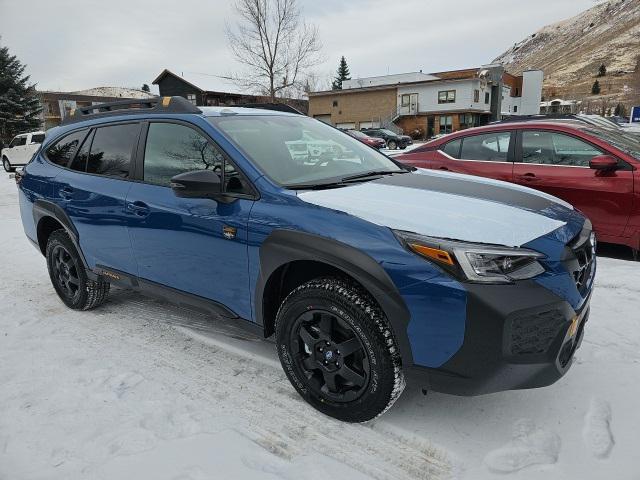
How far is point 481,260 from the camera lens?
6.63ft

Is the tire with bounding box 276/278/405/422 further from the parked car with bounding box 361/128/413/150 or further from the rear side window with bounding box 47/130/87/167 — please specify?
the parked car with bounding box 361/128/413/150

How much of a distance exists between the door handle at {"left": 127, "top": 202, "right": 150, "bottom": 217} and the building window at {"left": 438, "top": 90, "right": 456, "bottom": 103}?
155ft

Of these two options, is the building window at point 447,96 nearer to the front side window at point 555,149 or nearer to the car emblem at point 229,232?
the front side window at point 555,149

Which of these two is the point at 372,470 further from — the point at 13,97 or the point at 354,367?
the point at 13,97

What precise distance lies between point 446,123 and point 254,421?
4818 cm

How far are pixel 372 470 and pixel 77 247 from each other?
2.98m

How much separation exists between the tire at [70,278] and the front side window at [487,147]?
176 inches

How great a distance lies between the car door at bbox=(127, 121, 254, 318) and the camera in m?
2.71

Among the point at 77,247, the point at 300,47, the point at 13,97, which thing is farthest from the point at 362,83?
the point at 77,247

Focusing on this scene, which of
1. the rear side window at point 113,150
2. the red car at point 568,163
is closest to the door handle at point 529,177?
the red car at point 568,163

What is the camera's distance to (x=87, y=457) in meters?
2.31

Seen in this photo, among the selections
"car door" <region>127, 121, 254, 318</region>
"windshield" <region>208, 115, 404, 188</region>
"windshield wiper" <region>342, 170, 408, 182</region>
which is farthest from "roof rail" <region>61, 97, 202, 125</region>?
"windshield wiper" <region>342, 170, 408, 182</region>

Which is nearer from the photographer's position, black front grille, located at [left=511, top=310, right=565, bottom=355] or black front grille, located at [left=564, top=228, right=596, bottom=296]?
black front grille, located at [left=511, top=310, right=565, bottom=355]

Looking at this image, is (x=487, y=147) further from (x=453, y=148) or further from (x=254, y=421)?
(x=254, y=421)
